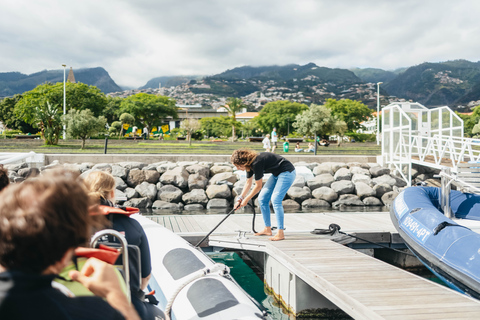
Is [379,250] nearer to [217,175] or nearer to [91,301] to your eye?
[91,301]

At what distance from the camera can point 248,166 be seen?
5.72 meters

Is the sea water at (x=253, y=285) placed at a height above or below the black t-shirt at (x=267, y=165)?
below

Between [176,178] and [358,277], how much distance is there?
36.2ft

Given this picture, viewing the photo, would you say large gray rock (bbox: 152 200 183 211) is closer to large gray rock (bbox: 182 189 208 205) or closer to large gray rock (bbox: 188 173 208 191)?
large gray rock (bbox: 182 189 208 205)

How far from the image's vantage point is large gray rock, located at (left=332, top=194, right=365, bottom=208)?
567 inches

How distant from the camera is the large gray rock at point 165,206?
13.6 metres

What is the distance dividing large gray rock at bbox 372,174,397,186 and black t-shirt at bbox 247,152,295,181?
35.8ft

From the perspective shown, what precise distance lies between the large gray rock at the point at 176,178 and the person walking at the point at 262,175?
8773 millimetres

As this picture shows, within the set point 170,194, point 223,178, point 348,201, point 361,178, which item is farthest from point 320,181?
point 170,194

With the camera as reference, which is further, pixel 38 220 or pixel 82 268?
pixel 82 268

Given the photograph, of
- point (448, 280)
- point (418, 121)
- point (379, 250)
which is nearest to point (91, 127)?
point (418, 121)

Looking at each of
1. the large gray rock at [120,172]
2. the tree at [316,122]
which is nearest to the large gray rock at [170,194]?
the large gray rock at [120,172]

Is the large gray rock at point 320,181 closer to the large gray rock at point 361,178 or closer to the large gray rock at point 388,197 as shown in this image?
the large gray rock at point 361,178

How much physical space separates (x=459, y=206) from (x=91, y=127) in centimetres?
2204
